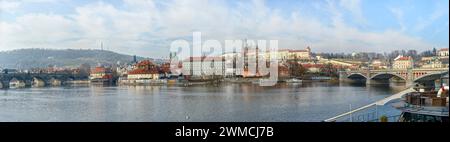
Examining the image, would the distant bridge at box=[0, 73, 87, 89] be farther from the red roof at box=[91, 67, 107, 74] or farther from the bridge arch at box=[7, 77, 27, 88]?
the red roof at box=[91, 67, 107, 74]

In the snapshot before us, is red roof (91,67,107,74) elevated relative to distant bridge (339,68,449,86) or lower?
elevated

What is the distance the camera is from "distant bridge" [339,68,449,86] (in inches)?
325

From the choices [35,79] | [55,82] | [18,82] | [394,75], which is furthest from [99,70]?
[394,75]

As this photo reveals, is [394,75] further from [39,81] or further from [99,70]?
[39,81]

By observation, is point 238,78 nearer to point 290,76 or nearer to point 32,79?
point 290,76

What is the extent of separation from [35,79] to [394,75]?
13.8 metres

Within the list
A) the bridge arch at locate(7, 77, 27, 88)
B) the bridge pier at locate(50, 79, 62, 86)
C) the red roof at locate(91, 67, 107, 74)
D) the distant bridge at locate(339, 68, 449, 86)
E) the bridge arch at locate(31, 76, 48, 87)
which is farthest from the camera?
the bridge pier at locate(50, 79, 62, 86)

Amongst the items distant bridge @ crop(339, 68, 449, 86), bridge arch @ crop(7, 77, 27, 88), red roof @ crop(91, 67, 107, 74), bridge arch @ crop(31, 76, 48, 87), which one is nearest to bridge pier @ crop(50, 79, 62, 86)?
bridge arch @ crop(31, 76, 48, 87)

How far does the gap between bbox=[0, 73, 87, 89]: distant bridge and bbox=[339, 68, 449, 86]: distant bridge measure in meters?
11.2

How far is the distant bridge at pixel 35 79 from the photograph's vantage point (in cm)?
1577

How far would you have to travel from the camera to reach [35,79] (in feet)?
59.1

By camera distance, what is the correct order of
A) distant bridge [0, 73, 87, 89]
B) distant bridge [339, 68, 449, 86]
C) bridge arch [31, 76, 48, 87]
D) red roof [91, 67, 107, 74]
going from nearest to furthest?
distant bridge [339, 68, 449, 86] < distant bridge [0, 73, 87, 89] < red roof [91, 67, 107, 74] < bridge arch [31, 76, 48, 87]
